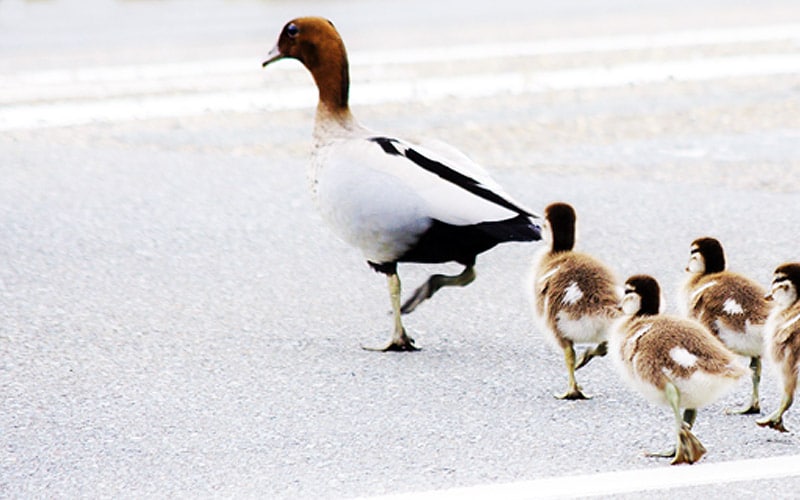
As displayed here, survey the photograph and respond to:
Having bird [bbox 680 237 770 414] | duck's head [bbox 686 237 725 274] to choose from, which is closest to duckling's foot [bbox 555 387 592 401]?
bird [bbox 680 237 770 414]

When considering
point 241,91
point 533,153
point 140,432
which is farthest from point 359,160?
point 241,91

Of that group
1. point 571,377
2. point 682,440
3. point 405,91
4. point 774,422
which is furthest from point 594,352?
point 405,91

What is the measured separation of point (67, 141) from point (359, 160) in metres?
4.60

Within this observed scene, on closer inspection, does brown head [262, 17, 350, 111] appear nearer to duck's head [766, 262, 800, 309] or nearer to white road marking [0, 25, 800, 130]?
duck's head [766, 262, 800, 309]

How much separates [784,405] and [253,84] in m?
7.60

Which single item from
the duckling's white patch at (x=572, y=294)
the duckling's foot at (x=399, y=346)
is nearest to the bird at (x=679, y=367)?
the duckling's white patch at (x=572, y=294)

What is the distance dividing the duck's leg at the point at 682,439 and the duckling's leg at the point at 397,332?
1.48 m

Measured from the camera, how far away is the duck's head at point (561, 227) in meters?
4.82

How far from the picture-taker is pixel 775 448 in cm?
407

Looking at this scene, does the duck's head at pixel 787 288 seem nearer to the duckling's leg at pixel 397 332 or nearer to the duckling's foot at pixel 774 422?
the duckling's foot at pixel 774 422

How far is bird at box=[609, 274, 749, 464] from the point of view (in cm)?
378

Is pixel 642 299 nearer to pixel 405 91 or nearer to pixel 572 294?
pixel 572 294

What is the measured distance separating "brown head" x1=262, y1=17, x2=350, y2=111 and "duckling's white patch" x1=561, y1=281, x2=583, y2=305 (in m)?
1.26

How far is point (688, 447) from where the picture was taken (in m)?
3.87
